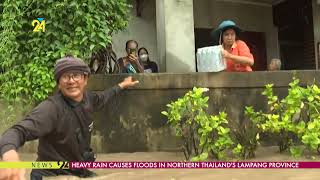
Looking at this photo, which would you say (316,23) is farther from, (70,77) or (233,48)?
(70,77)

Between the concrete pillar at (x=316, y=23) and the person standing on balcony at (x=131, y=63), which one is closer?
the person standing on balcony at (x=131, y=63)

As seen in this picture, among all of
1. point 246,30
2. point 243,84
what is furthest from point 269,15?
point 243,84

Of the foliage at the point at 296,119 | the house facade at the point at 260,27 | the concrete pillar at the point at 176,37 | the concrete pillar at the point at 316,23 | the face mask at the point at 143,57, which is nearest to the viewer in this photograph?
the foliage at the point at 296,119

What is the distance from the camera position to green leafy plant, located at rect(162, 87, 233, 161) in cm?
559

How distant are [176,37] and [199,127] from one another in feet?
7.11

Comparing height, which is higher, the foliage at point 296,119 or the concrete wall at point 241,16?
the concrete wall at point 241,16

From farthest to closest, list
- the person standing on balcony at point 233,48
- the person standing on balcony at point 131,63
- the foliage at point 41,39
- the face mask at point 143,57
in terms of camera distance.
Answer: the face mask at point 143,57, the person standing on balcony at point 131,63, the foliage at point 41,39, the person standing on balcony at point 233,48

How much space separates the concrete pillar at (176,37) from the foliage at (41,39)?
4.13 feet

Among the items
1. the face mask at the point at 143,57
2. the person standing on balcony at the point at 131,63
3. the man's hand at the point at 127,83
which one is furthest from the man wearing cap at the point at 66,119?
the face mask at the point at 143,57

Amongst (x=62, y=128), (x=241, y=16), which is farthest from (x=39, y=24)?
(x=241, y=16)

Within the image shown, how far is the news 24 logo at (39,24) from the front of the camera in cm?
631

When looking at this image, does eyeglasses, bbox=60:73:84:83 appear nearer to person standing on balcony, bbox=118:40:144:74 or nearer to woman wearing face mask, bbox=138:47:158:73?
person standing on balcony, bbox=118:40:144:74

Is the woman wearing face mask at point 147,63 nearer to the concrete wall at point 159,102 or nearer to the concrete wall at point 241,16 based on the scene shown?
the concrete wall at point 159,102

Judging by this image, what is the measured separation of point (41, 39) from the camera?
6.39 meters
